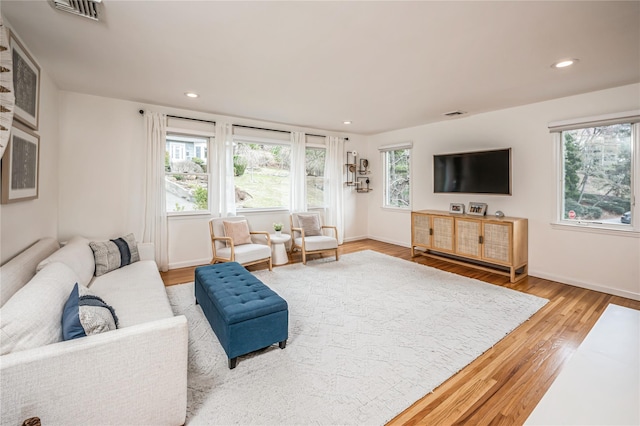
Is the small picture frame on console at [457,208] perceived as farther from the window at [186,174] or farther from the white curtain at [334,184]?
the window at [186,174]

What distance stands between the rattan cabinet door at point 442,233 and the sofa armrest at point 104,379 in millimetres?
4318

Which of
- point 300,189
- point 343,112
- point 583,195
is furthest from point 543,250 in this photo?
point 300,189

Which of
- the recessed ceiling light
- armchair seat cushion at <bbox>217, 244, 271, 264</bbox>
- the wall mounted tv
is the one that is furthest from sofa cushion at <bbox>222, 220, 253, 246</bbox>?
the recessed ceiling light

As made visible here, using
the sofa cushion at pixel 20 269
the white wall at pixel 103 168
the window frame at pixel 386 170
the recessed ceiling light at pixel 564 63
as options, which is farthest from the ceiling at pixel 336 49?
the window frame at pixel 386 170

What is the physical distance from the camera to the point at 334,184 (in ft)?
20.5

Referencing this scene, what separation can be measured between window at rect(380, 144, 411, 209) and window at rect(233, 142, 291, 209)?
2274mm

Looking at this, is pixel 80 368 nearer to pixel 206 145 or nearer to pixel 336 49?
pixel 336 49

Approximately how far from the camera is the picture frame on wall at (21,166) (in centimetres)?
207

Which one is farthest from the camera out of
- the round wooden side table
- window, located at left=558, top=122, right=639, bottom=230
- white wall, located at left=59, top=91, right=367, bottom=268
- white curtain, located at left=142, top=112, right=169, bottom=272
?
the round wooden side table

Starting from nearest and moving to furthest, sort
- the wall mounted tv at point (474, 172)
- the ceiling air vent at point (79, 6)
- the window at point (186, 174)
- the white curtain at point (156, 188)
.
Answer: the ceiling air vent at point (79, 6) → the white curtain at point (156, 188) → the wall mounted tv at point (474, 172) → the window at point (186, 174)

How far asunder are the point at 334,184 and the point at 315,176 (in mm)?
441

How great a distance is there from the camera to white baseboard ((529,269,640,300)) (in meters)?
3.42

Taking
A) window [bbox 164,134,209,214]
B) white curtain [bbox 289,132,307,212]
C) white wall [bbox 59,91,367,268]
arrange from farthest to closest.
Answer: white curtain [bbox 289,132,307,212], window [bbox 164,134,209,214], white wall [bbox 59,91,367,268]

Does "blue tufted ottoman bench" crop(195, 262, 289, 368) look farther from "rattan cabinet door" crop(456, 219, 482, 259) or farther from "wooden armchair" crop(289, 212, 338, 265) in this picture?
"rattan cabinet door" crop(456, 219, 482, 259)
